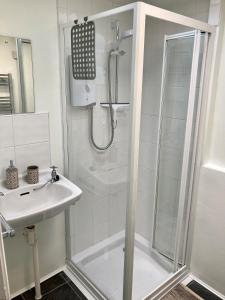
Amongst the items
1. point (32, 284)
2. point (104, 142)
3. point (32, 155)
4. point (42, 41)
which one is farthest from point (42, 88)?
point (32, 284)

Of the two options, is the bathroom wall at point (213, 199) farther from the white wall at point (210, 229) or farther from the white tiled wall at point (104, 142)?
the white tiled wall at point (104, 142)

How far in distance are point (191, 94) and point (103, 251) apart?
1.42m

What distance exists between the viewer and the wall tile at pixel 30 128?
5.23ft

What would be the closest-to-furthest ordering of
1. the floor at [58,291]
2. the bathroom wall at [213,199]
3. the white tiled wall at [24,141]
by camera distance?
the white tiled wall at [24,141]
the bathroom wall at [213,199]
the floor at [58,291]

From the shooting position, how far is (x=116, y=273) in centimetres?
174

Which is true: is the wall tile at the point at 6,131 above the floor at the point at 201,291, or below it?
above

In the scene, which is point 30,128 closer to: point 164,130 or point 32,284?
point 164,130

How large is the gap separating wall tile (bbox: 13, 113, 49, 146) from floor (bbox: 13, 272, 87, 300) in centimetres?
117

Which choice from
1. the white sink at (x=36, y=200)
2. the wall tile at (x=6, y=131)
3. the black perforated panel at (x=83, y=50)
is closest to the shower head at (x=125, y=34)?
the black perforated panel at (x=83, y=50)

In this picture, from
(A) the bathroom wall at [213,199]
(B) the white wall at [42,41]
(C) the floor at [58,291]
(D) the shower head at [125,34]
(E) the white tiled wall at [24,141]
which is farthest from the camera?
(C) the floor at [58,291]

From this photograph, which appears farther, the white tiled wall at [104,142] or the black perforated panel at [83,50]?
the white tiled wall at [104,142]

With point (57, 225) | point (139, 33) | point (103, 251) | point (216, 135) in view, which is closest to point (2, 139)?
point (57, 225)

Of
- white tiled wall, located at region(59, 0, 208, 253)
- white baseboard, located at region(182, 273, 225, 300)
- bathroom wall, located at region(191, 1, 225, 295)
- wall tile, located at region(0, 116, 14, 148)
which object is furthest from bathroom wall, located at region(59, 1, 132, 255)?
white baseboard, located at region(182, 273, 225, 300)

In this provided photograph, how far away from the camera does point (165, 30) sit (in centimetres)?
172
